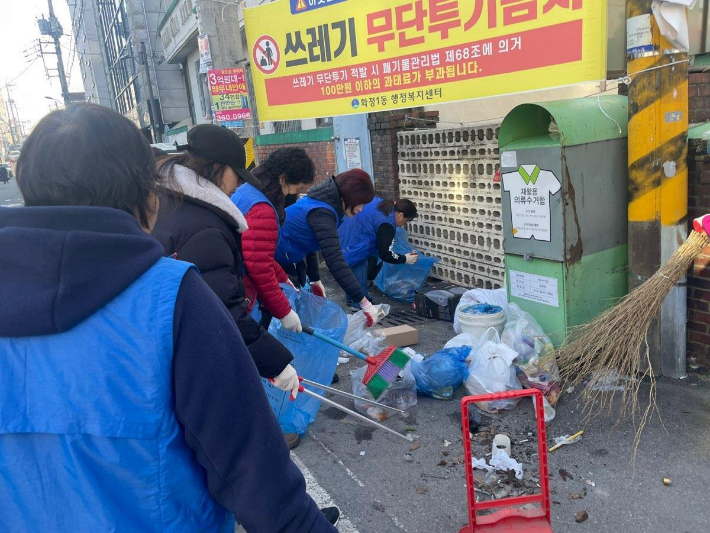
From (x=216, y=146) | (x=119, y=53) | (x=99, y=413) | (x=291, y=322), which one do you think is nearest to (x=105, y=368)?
(x=99, y=413)

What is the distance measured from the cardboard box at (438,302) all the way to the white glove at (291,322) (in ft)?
7.97

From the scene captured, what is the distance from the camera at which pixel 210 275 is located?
247cm

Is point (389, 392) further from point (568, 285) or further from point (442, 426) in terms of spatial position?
point (568, 285)

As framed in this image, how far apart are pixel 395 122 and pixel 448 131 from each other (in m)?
1.08

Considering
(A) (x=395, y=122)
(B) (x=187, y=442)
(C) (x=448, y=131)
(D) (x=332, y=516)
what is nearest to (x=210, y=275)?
(D) (x=332, y=516)

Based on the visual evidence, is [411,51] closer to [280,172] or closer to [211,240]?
[280,172]

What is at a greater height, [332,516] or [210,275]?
[210,275]

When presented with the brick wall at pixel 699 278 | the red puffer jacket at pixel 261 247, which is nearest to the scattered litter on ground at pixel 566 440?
the brick wall at pixel 699 278

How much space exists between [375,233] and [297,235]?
1502mm

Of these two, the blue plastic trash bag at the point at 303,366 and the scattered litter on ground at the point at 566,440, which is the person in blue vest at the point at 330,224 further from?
the scattered litter on ground at the point at 566,440

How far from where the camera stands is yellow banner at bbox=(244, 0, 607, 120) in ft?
12.1

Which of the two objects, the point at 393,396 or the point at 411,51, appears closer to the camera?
the point at 393,396

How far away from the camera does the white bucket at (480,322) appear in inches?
172

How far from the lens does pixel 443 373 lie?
13.0 ft
